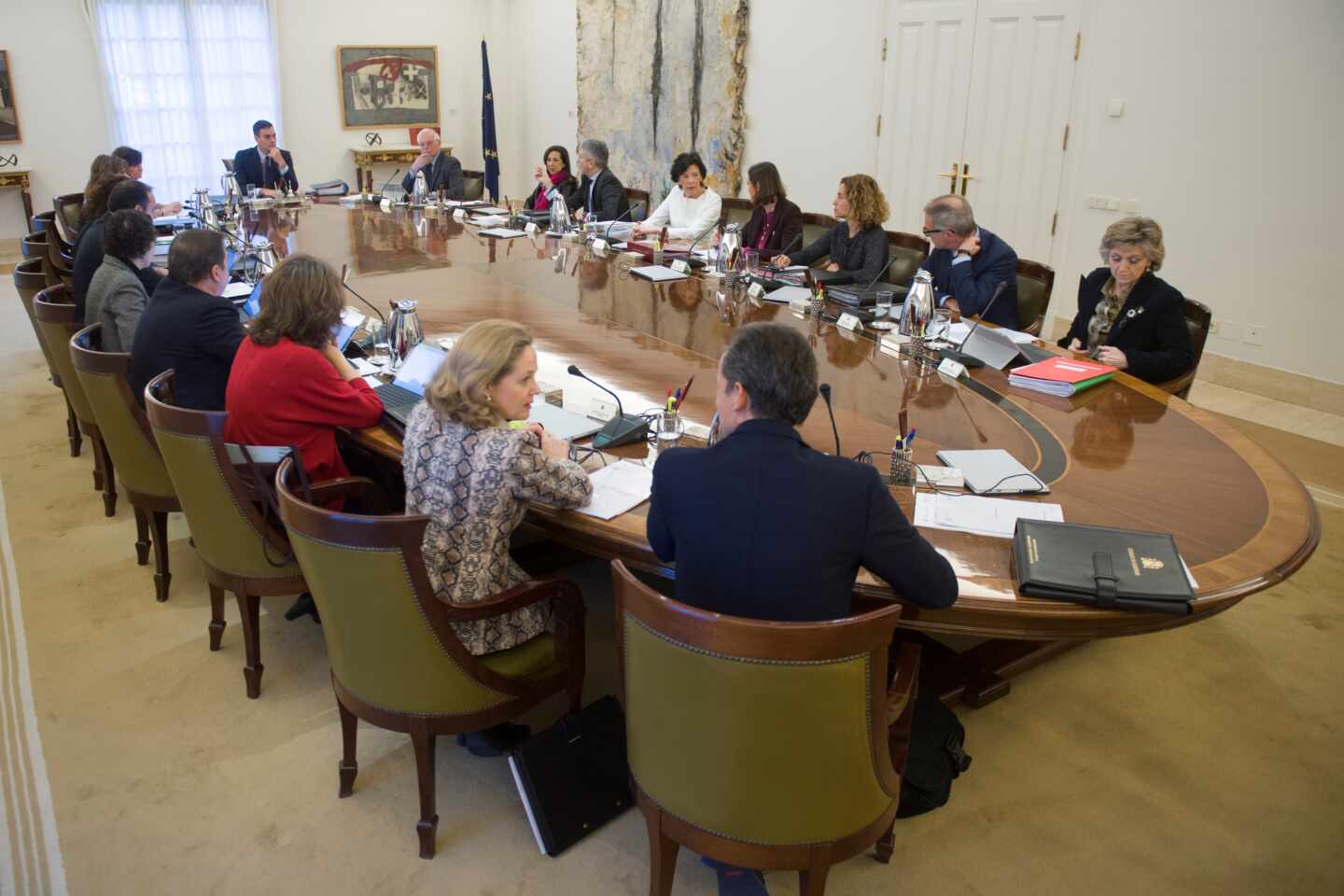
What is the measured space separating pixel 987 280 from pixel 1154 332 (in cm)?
73

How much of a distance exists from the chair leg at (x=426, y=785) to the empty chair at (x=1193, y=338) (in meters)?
2.47

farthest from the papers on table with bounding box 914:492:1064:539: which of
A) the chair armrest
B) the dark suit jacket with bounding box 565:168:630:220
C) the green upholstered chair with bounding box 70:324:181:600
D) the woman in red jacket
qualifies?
the dark suit jacket with bounding box 565:168:630:220

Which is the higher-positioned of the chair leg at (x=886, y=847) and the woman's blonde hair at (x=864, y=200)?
the woman's blonde hair at (x=864, y=200)

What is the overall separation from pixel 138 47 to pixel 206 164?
1.04 meters

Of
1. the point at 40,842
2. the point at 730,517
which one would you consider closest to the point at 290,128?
the point at 40,842

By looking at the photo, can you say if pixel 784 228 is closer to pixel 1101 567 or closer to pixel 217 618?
→ pixel 217 618

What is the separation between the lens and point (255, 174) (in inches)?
279

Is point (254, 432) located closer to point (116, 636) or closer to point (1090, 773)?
point (116, 636)

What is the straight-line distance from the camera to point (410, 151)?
31.1 ft

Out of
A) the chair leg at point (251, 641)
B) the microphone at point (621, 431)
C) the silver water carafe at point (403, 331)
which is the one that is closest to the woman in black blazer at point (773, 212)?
the silver water carafe at point (403, 331)

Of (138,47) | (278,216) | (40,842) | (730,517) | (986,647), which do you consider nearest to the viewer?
(730,517)

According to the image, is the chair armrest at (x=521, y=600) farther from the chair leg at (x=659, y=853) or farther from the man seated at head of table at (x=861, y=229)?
the man seated at head of table at (x=861, y=229)

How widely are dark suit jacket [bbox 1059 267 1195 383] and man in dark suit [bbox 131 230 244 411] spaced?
9.16 feet

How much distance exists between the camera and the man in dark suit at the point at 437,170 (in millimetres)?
6980
